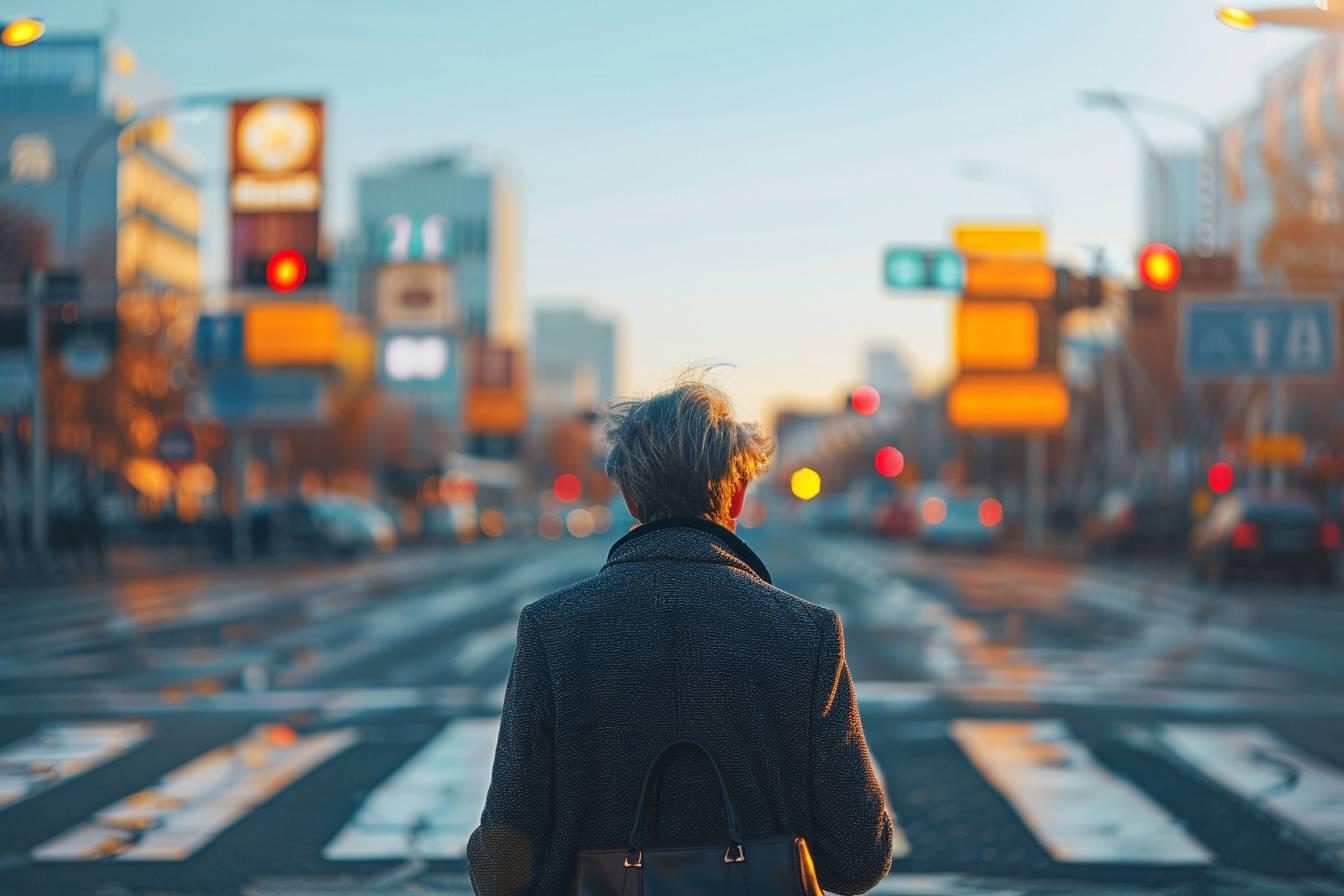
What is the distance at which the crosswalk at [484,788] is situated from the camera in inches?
313

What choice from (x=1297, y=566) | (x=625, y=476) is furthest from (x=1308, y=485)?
(x=625, y=476)

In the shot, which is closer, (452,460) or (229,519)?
(229,519)

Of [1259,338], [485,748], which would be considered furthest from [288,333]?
[485,748]

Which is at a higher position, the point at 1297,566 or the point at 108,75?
the point at 108,75

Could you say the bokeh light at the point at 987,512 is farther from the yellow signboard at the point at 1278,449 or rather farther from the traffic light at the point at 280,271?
the traffic light at the point at 280,271

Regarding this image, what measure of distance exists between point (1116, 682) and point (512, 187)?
168m

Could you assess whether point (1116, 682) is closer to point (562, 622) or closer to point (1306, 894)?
point (1306, 894)

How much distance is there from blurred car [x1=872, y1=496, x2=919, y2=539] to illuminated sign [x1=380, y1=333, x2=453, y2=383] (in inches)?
792

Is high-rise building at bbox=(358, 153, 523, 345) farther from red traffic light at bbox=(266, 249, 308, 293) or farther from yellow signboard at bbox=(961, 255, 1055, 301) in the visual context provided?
red traffic light at bbox=(266, 249, 308, 293)

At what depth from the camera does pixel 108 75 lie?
83188 mm

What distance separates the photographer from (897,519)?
67.5 m

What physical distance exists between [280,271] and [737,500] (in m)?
23.9

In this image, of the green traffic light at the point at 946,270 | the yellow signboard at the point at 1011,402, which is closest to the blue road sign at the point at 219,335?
the green traffic light at the point at 946,270

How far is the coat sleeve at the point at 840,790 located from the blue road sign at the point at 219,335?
4448 centimetres
